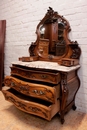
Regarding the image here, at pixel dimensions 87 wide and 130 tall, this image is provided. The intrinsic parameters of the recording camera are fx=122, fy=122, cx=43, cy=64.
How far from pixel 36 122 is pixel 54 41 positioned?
117 centimetres

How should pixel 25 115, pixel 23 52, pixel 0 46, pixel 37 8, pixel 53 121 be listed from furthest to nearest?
pixel 0 46 < pixel 23 52 < pixel 37 8 < pixel 25 115 < pixel 53 121

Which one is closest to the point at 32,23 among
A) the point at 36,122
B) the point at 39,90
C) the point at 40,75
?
the point at 40,75

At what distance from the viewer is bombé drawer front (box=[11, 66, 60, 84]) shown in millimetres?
1363

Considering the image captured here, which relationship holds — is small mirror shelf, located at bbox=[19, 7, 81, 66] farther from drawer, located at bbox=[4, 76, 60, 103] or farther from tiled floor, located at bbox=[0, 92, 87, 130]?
tiled floor, located at bbox=[0, 92, 87, 130]

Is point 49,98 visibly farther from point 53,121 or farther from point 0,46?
point 0,46

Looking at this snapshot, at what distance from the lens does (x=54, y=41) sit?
1.87m

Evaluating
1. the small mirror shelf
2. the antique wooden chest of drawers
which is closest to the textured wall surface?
the small mirror shelf

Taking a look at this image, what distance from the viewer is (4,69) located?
2896 mm

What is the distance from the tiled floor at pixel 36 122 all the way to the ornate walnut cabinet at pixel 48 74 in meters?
0.10

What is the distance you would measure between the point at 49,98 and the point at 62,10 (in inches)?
51.5

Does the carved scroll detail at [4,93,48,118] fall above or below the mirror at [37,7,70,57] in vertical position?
below

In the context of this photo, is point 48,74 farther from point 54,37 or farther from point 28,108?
point 54,37

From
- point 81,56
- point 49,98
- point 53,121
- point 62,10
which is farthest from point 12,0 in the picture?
point 53,121

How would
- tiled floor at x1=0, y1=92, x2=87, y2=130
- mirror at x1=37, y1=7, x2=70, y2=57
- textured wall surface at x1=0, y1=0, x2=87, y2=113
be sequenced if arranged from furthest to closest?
1. mirror at x1=37, y1=7, x2=70, y2=57
2. textured wall surface at x1=0, y1=0, x2=87, y2=113
3. tiled floor at x1=0, y1=92, x2=87, y2=130
